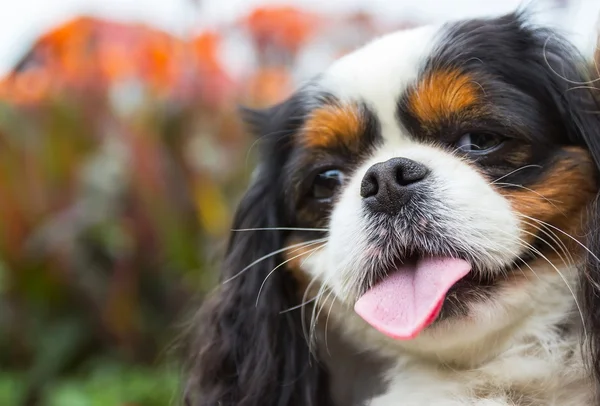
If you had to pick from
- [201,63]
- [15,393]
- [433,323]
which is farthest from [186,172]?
[433,323]

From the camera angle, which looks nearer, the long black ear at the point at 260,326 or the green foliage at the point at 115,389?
the long black ear at the point at 260,326

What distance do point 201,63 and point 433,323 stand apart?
1955mm

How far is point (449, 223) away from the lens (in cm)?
136

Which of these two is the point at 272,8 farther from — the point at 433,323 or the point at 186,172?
the point at 433,323

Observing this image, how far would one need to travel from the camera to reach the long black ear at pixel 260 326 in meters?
1.63

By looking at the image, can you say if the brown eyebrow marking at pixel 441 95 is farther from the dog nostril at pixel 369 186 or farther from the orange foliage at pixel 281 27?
the orange foliage at pixel 281 27

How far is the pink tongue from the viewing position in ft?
4.17

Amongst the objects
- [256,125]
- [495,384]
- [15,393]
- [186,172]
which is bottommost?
[15,393]

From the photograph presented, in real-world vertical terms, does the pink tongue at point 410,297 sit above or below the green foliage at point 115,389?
above

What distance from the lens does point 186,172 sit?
286 cm

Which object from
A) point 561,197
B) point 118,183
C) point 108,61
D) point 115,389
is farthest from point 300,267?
point 108,61

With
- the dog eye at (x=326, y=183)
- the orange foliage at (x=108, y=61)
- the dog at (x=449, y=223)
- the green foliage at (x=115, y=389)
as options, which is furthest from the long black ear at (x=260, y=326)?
the orange foliage at (x=108, y=61)

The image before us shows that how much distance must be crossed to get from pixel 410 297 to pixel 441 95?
1.31ft

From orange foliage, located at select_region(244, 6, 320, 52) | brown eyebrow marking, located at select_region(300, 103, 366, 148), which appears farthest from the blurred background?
brown eyebrow marking, located at select_region(300, 103, 366, 148)
